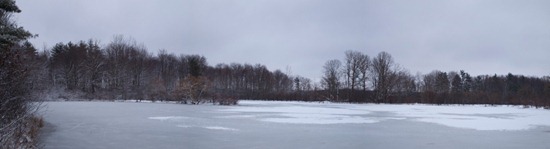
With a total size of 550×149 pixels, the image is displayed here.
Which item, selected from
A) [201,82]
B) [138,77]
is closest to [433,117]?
[201,82]

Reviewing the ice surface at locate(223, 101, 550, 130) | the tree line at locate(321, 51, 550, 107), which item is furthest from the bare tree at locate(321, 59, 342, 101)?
the ice surface at locate(223, 101, 550, 130)

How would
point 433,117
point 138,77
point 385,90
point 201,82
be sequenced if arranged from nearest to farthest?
point 433,117 < point 201,82 < point 385,90 < point 138,77

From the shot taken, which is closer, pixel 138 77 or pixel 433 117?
pixel 433 117

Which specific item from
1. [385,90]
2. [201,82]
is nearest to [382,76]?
[385,90]

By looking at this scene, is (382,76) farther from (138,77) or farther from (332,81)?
(138,77)

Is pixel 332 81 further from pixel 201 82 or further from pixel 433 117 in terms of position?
pixel 433 117

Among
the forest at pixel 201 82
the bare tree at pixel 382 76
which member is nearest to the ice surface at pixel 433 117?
the forest at pixel 201 82

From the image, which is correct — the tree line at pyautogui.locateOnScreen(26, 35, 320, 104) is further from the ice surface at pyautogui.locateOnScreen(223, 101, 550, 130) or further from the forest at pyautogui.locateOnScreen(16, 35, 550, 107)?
the ice surface at pyautogui.locateOnScreen(223, 101, 550, 130)

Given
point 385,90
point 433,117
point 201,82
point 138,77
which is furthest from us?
point 138,77

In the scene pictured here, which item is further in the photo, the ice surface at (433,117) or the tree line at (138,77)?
the tree line at (138,77)

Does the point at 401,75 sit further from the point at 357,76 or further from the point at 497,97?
the point at 497,97

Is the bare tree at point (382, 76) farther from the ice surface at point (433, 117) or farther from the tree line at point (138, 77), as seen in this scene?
the ice surface at point (433, 117)

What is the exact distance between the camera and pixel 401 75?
6906 centimetres

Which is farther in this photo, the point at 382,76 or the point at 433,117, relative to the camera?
the point at 382,76
